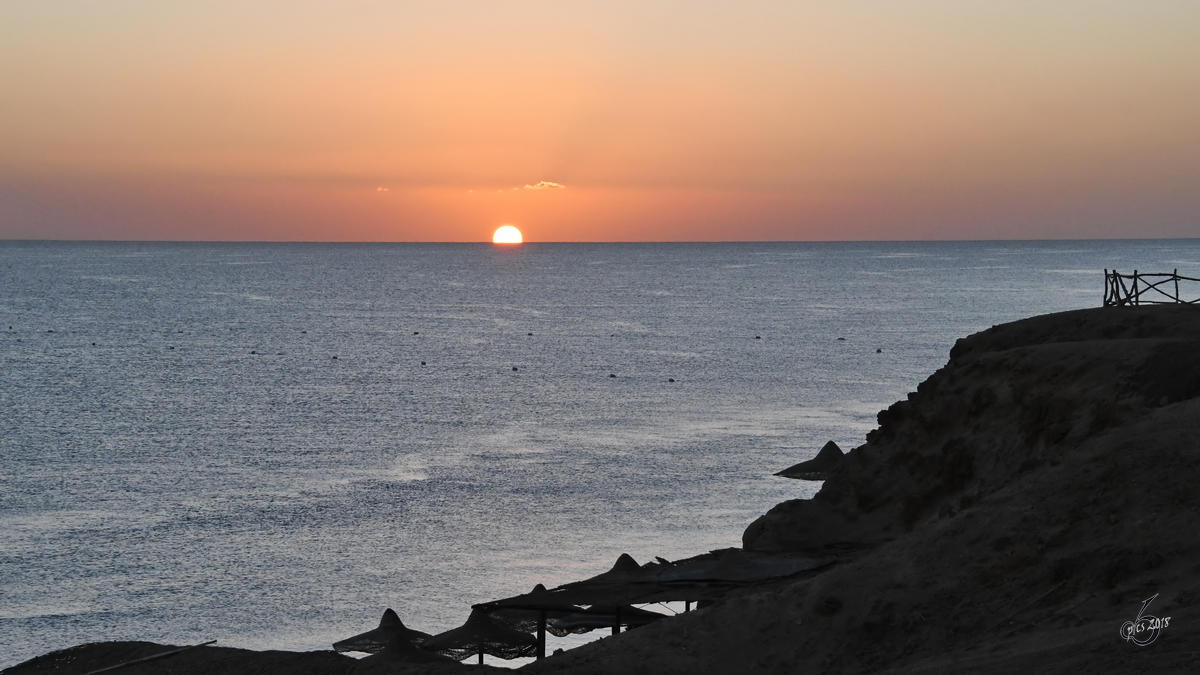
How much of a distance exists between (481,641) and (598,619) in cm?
255

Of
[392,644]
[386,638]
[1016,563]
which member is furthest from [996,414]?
[386,638]

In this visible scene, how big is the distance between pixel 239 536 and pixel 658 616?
23.3 metres

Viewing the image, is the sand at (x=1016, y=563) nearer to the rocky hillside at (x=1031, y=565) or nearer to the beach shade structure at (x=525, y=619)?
the rocky hillside at (x=1031, y=565)

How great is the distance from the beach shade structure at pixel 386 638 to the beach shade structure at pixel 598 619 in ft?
10.3

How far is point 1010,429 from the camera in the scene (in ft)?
88.7

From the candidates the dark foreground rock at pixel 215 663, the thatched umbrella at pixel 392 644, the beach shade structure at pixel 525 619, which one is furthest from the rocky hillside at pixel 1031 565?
the thatched umbrella at pixel 392 644

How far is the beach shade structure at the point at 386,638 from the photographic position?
25.5m

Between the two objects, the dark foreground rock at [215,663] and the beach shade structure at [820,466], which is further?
the beach shade structure at [820,466]

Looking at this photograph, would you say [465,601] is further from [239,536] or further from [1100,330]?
[1100,330]

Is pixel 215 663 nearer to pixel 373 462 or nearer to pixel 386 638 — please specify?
pixel 386 638

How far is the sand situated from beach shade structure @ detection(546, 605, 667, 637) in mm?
3405

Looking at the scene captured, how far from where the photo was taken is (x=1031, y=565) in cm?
1884

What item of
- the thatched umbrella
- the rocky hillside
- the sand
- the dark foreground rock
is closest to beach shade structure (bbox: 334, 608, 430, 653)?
the thatched umbrella

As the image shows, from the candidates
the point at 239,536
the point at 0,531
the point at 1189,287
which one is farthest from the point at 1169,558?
the point at 1189,287
